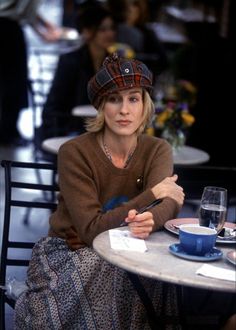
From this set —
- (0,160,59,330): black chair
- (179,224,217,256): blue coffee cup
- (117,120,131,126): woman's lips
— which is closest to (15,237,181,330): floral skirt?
(0,160,59,330): black chair

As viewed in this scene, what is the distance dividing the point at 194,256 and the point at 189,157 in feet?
6.61

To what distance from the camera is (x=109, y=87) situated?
2881 mm

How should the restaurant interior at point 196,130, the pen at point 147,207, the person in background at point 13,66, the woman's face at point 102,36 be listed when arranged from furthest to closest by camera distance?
the person in background at point 13,66 → the woman's face at point 102,36 → the restaurant interior at point 196,130 → the pen at point 147,207

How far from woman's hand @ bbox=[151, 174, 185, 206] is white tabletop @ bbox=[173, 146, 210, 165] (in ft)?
4.56

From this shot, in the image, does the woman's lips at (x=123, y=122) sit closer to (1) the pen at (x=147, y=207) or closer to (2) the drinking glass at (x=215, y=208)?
(1) the pen at (x=147, y=207)

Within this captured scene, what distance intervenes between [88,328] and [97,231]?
1.15 feet

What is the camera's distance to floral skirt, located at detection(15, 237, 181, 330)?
2762 mm

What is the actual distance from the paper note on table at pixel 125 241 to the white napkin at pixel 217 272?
0.77ft

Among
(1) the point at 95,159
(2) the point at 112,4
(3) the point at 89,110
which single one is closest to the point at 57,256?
(1) the point at 95,159

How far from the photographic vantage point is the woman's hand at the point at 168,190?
280 centimetres

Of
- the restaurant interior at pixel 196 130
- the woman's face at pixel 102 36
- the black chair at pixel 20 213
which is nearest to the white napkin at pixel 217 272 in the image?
the restaurant interior at pixel 196 130

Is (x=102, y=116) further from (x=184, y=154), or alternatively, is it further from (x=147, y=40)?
(x=147, y=40)

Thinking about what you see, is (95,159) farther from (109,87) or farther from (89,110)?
(89,110)

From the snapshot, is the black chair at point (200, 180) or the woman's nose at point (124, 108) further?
the black chair at point (200, 180)
